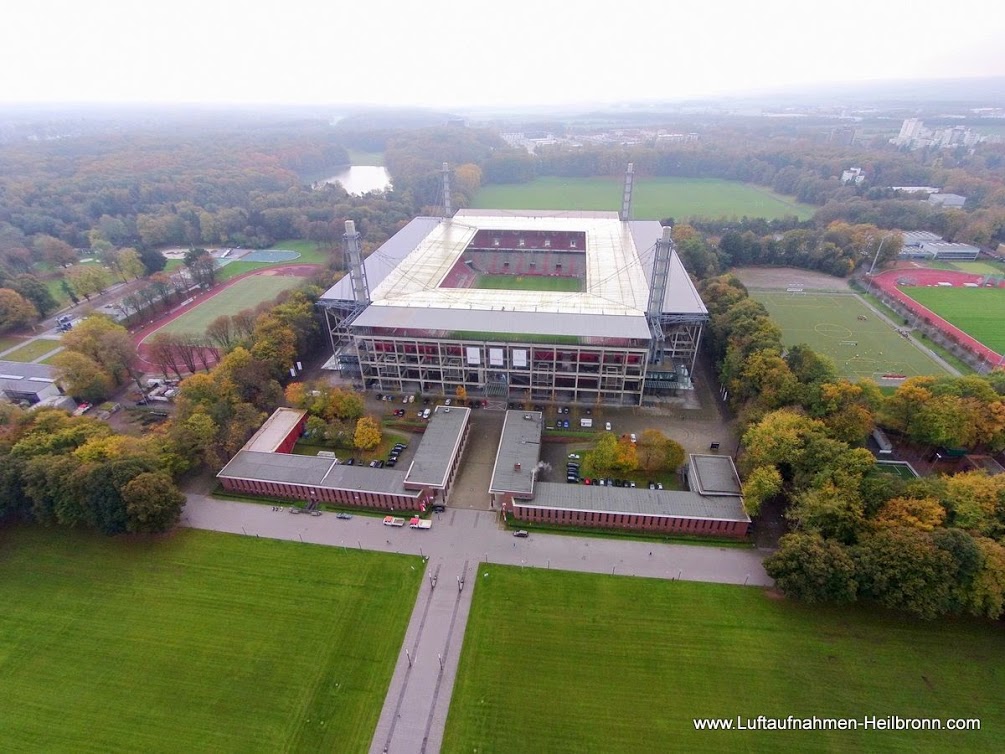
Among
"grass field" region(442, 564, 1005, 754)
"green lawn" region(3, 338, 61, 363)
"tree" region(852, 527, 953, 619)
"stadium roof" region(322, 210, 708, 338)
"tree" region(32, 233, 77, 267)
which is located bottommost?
A: "grass field" region(442, 564, 1005, 754)

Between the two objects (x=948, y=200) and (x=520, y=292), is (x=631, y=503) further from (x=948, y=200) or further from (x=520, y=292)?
(x=948, y=200)

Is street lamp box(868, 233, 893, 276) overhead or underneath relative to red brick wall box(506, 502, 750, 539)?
overhead

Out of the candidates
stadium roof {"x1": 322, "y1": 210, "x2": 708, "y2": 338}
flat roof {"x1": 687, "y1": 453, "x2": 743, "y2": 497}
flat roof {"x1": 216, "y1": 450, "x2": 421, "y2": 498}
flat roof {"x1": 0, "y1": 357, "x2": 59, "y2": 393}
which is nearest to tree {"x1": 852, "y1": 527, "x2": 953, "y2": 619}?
flat roof {"x1": 687, "y1": 453, "x2": 743, "y2": 497}

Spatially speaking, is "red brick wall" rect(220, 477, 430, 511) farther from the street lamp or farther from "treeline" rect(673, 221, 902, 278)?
the street lamp

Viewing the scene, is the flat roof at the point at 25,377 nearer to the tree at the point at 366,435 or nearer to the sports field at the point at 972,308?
the tree at the point at 366,435

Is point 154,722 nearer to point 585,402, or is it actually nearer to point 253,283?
point 585,402

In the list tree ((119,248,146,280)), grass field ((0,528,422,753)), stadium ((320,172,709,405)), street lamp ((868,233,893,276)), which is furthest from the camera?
street lamp ((868,233,893,276))
